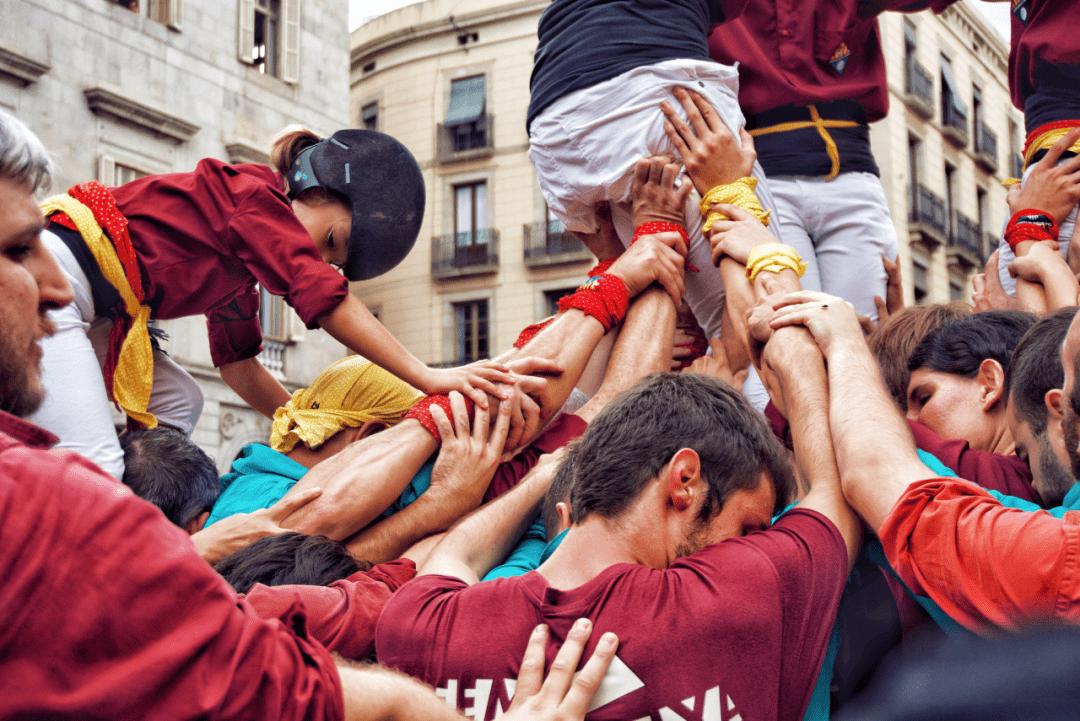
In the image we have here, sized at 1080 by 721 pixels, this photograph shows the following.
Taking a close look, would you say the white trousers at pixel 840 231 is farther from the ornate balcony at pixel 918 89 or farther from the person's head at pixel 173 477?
the ornate balcony at pixel 918 89

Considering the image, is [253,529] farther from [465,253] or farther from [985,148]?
[985,148]

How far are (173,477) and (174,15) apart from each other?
1229 centimetres

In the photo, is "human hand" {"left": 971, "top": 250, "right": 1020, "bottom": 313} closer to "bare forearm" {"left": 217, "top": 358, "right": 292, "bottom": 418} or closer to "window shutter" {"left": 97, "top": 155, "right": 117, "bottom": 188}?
"bare forearm" {"left": 217, "top": 358, "right": 292, "bottom": 418}

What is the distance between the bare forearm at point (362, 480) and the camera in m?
2.39

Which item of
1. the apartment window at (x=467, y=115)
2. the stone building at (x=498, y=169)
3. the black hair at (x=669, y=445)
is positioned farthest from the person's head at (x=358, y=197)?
the apartment window at (x=467, y=115)

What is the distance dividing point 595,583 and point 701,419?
0.37 m

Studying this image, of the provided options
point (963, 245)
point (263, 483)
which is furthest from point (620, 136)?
point (963, 245)

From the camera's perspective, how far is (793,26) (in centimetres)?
340

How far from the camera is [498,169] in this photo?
23281mm

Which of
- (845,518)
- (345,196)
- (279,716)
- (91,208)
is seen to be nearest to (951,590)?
(845,518)

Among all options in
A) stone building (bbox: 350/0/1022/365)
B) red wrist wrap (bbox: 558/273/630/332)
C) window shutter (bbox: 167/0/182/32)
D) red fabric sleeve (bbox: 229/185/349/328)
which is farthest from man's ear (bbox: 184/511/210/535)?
stone building (bbox: 350/0/1022/365)

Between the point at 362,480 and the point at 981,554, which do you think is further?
the point at 362,480

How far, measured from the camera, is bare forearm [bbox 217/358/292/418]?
12.8ft

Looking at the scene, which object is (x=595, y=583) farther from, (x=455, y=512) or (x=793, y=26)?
(x=793, y=26)
